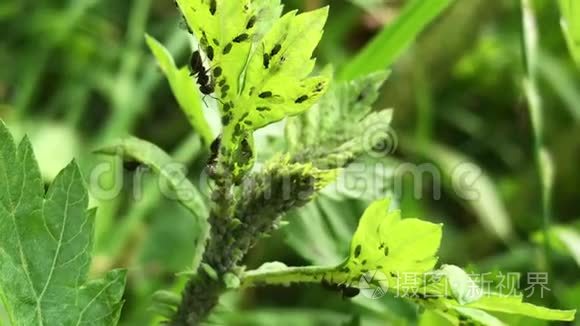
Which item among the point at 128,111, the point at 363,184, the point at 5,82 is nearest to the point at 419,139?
the point at 128,111

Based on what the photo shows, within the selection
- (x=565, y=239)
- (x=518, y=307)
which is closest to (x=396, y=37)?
(x=565, y=239)

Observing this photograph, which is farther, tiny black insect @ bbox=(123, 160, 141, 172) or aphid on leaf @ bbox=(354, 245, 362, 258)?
tiny black insect @ bbox=(123, 160, 141, 172)

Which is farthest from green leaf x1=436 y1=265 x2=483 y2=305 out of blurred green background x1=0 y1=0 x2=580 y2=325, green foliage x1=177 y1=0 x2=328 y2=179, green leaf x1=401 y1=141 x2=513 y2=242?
green leaf x1=401 y1=141 x2=513 y2=242

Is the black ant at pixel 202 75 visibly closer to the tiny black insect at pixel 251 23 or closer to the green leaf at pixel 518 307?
the tiny black insect at pixel 251 23

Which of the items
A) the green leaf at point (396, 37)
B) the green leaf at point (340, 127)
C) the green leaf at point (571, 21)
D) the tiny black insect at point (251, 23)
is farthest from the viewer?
the green leaf at point (396, 37)

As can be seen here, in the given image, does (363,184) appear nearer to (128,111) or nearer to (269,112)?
(269,112)

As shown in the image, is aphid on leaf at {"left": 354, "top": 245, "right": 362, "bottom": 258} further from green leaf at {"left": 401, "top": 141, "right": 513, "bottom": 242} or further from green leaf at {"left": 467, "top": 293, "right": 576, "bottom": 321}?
green leaf at {"left": 401, "top": 141, "right": 513, "bottom": 242}

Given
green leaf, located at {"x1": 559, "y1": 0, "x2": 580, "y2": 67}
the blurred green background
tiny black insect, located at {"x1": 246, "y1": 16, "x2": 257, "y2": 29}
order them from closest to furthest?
1. tiny black insect, located at {"x1": 246, "y1": 16, "x2": 257, "y2": 29}
2. green leaf, located at {"x1": 559, "y1": 0, "x2": 580, "y2": 67}
3. the blurred green background

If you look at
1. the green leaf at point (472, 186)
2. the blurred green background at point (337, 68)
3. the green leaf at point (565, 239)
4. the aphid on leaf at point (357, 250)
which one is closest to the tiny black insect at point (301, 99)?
the aphid on leaf at point (357, 250)
